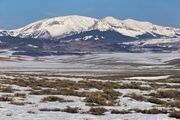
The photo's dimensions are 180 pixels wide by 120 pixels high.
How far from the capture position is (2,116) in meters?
22.6

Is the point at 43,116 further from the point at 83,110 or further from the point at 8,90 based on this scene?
the point at 8,90

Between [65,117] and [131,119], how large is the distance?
274 centimetres

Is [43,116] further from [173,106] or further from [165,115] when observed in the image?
[173,106]

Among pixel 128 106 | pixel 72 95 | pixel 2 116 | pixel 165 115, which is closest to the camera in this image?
pixel 2 116

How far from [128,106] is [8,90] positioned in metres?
11.6

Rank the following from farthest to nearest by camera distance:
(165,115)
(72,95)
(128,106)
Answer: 1. (72,95)
2. (128,106)
3. (165,115)

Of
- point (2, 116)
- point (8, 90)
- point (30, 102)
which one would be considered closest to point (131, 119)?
point (2, 116)

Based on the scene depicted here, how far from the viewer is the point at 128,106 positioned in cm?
2891

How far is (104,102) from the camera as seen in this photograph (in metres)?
29.5

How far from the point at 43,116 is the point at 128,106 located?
682 cm

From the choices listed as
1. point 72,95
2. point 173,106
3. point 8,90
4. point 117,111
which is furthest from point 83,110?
point 8,90

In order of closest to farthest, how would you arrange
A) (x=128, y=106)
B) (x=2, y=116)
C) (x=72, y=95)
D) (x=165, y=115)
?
(x=2, y=116) → (x=165, y=115) → (x=128, y=106) → (x=72, y=95)

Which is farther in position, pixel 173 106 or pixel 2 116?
pixel 173 106

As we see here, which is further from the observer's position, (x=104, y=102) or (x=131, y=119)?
(x=104, y=102)
